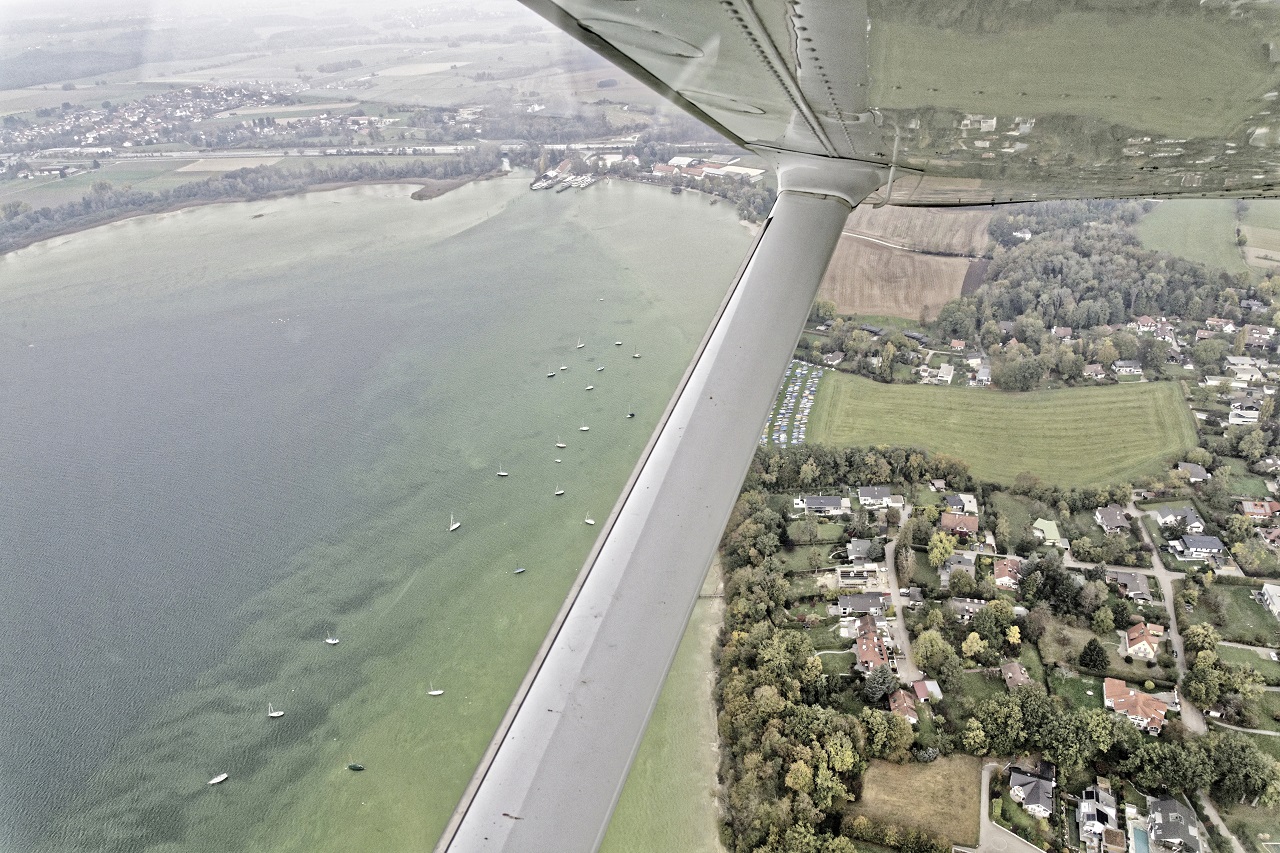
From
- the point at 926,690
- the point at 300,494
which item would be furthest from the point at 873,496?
the point at 300,494

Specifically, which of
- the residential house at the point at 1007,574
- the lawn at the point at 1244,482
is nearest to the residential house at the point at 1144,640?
the residential house at the point at 1007,574

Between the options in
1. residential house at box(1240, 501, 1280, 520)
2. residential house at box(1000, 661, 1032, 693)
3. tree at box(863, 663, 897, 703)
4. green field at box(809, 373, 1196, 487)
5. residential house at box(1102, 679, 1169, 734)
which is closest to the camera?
residential house at box(1102, 679, 1169, 734)

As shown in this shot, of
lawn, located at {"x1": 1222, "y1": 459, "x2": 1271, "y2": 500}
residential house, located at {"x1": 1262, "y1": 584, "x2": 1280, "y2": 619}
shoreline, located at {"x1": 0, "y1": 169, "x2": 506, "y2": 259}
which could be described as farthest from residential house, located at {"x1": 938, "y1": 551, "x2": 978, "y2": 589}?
shoreline, located at {"x1": 0, "y1": 169, "x2": 506, "y2": 259}

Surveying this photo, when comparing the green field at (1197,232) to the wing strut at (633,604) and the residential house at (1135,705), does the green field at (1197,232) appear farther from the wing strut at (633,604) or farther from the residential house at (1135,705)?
the wing strut at (633,604)

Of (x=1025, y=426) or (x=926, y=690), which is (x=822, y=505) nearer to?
(x=926, y=690)

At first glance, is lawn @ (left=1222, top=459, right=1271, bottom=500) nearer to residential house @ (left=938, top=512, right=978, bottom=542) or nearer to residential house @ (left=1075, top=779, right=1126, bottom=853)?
residential house @ (left=938, top=512, right=978, bottom=542)
